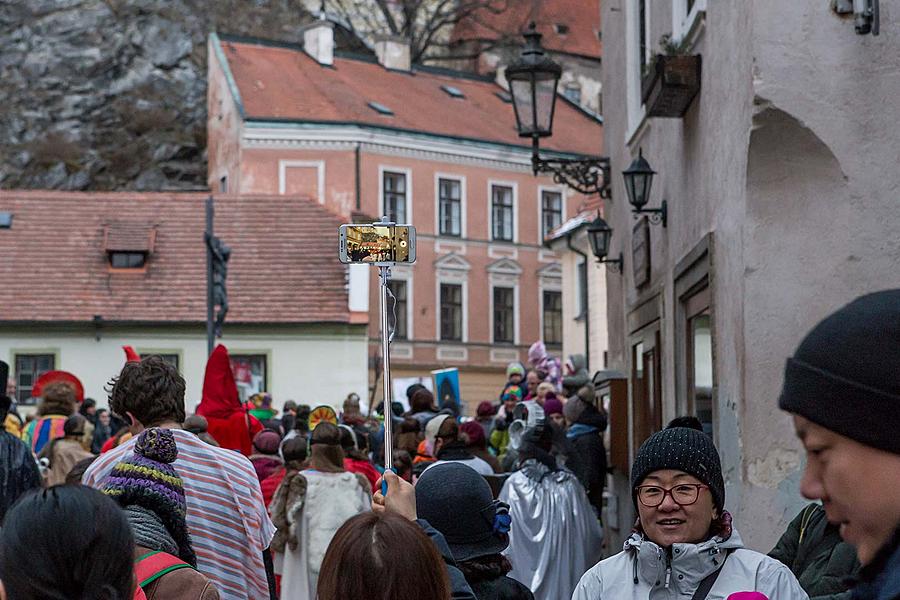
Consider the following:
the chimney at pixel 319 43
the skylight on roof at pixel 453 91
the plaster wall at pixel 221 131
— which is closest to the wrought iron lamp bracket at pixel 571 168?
the plaster wall at pixel 221 131

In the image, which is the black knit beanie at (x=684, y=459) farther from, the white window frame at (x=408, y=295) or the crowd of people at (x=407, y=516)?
the white window frame at (x=408, y=295)

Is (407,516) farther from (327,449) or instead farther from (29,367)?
(29,367)

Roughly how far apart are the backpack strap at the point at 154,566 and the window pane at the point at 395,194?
44699 mm

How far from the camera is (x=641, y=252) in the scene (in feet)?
42.3

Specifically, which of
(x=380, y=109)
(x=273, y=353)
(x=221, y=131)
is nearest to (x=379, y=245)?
(x=273, y=353)

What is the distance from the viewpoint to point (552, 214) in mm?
53500

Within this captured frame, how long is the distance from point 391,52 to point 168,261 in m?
22.2

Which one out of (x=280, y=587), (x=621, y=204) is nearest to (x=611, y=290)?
(x=621, y=204)

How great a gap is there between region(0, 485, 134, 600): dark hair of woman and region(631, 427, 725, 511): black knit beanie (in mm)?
2008

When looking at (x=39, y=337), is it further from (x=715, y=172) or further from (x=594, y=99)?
(x=594, y=99)

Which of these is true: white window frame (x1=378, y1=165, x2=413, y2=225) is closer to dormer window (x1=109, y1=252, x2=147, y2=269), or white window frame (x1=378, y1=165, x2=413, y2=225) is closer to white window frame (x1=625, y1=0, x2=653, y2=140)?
dormer window (x1=109, y1=252, x2=147, y2=269)

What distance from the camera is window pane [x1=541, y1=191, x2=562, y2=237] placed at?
175ft

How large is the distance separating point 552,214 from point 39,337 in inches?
918

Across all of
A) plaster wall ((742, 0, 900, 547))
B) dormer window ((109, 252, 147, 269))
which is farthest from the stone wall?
plaster wall ((742, 0, 900, 547))
